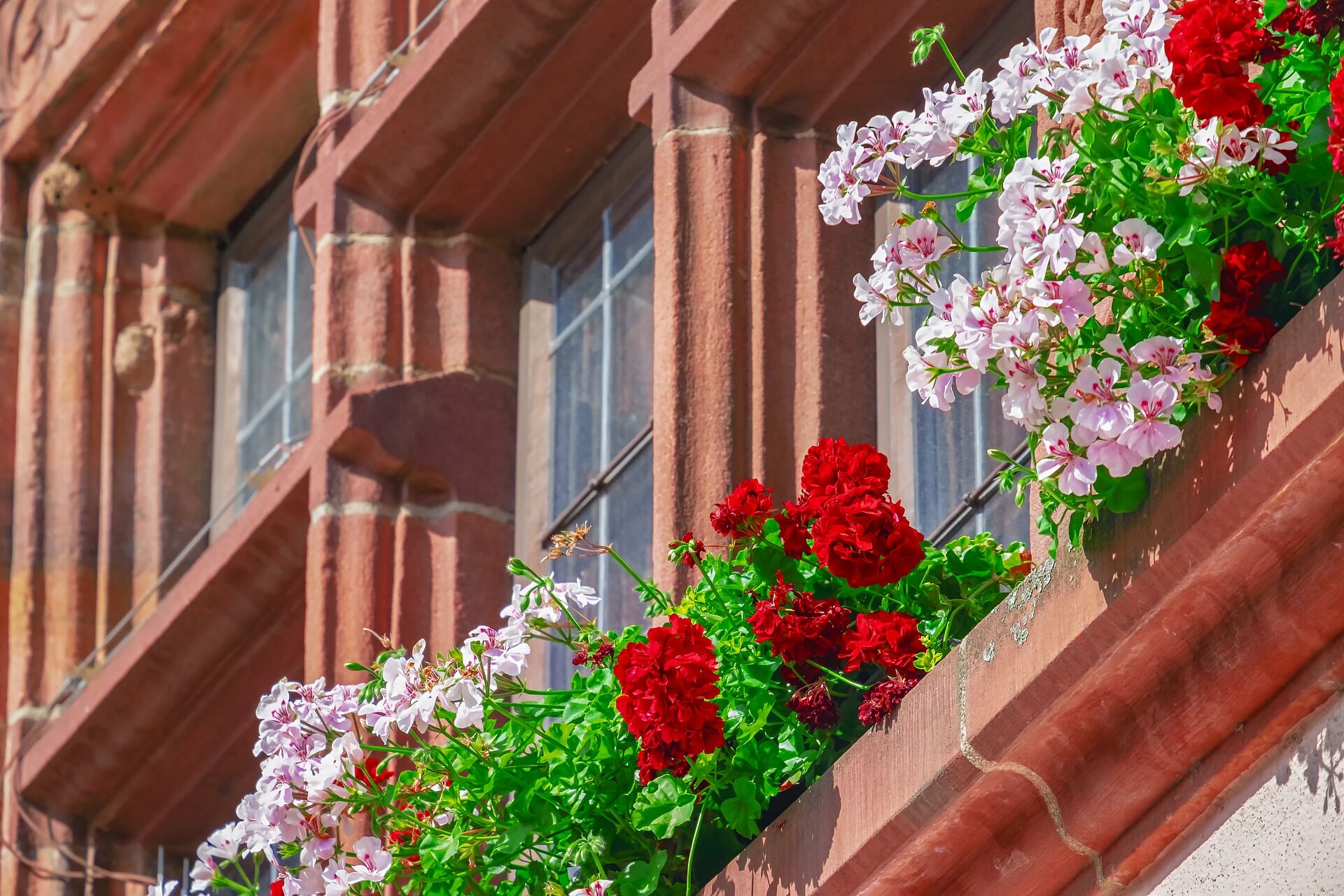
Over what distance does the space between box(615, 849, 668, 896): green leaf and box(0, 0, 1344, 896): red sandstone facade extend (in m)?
0.07

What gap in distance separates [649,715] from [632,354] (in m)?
1.54

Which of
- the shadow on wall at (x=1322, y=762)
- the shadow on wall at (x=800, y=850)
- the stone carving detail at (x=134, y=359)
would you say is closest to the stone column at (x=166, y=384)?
the stone carving detail at (x=134, y=359)

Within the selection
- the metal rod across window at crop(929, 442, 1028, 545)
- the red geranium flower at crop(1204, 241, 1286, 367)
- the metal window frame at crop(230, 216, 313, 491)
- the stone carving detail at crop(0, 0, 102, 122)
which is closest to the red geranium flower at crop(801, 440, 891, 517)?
the red geranium flower at crop(1204, 241, 1286, 367)

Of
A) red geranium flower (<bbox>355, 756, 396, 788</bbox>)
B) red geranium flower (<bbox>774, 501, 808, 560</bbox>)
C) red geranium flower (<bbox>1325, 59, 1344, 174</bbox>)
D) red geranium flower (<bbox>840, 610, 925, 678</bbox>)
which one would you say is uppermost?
red geranium flower (<bbox>1325, 59, 1344, 174</bbox>)

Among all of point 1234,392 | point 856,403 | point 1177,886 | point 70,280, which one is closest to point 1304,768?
point 1177,886

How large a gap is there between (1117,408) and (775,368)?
4.28 feet

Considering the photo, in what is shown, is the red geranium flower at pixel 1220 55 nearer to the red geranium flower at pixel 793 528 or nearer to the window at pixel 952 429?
the red geranium flower at pixel 793 528

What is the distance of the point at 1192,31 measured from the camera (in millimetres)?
2531

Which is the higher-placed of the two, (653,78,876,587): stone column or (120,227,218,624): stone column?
(120,227,218,624): stone column

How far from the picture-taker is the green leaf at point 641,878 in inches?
120

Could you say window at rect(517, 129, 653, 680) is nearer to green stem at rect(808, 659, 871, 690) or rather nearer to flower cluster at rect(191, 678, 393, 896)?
flower cluster at rect(191, 678, 393, 896)

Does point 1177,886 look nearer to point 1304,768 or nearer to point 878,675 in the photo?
point 1304,768

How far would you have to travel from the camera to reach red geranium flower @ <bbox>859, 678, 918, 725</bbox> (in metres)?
2.92

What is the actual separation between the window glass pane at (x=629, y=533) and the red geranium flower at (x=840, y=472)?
119 cm
